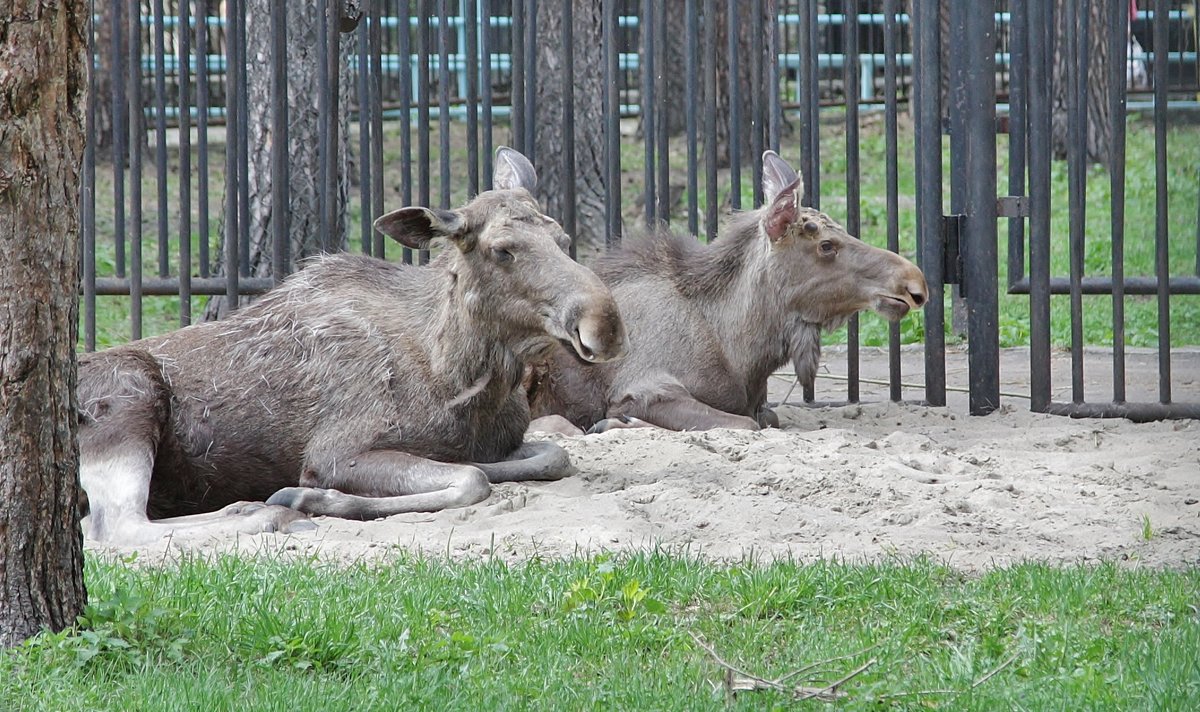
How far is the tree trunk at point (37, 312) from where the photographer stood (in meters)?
4.18

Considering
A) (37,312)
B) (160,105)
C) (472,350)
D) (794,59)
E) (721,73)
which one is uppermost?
(794,59)

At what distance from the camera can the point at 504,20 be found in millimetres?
23000

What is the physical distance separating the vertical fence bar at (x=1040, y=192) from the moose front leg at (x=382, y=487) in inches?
156

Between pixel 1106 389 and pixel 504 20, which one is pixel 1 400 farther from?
pixel 504 20

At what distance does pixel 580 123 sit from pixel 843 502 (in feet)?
29.0

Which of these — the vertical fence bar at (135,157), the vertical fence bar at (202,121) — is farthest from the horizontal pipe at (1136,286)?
the vertical fence bar at (135,157)

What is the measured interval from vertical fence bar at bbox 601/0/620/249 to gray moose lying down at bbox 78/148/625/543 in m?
2.00

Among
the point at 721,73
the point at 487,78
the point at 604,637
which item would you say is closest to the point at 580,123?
the point at 487,78

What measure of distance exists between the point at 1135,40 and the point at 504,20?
34.7 ft

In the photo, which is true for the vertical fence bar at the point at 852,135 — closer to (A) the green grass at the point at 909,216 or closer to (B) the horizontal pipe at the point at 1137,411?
(B) the horizontal pipe at the point at 1137,411

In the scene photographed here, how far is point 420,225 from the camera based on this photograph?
727cm

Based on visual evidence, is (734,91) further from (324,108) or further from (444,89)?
(324,108)

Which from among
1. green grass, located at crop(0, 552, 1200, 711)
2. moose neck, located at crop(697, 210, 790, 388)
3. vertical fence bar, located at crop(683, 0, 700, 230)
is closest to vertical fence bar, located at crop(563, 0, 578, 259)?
vertical fence bar, located at crop(683, 0, 700, 230)

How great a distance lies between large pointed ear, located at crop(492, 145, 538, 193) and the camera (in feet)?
26.1
